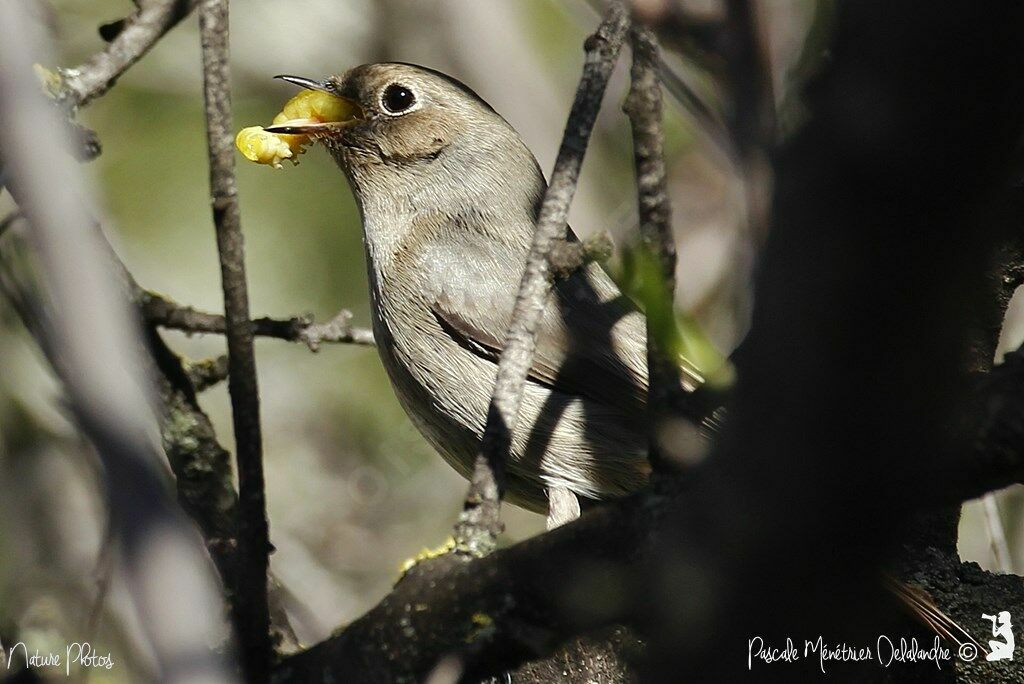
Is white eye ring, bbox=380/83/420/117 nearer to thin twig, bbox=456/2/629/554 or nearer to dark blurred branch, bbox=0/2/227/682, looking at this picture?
thin twig, bbox=456/2/629/554

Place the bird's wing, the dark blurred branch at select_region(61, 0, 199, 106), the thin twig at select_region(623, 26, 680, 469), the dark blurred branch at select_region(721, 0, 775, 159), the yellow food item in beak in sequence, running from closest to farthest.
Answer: the thin twig at select_region(623, 26, 680, 469)
the dark blurred branch at select_region(721, 0, 775, 159)
the dark blurred branch at select_region(61, 0, 199, 106)
the bird's wing
the yellow food item in beak

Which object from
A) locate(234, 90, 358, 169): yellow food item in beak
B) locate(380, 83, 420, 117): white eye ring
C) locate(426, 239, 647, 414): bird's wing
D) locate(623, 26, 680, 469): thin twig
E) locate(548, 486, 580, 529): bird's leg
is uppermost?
locate(380, 83, 420, 117): white eye ring

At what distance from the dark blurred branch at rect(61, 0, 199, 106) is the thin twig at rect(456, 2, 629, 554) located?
133 centimetres

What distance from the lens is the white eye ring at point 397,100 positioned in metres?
4.75

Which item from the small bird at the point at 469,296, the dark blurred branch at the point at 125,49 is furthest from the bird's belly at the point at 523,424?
the dark blurred branch at the point at 125,49

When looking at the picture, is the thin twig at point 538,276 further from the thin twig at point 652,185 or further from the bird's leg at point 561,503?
the bird's leg at point 561,503

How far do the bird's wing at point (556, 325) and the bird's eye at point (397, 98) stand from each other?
673 millimetres

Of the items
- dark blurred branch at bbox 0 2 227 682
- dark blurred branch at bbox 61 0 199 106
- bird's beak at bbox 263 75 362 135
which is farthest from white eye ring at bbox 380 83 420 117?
dark blurred branch at bbox 0 2 227 682

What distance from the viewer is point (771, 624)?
1.22 metres

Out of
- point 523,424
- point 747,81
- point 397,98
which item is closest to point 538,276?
point 747,81

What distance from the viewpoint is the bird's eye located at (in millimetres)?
4754

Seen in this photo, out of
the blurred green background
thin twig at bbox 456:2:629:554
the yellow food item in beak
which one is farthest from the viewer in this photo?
the blurred green background

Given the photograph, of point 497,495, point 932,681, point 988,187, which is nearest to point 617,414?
point 932,681

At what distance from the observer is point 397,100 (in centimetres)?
477
